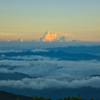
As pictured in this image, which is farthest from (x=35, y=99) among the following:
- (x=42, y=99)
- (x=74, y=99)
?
(x=74, y=99)

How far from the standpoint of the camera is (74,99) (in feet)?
236

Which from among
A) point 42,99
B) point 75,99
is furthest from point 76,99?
point 42,99

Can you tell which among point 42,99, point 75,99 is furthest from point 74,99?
point 42,99

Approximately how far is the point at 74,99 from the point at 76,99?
0.79 metres

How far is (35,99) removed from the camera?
6950cm

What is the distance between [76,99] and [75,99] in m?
0.45

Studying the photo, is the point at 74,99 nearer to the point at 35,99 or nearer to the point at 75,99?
the point at 75,99

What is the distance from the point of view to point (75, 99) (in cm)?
7194

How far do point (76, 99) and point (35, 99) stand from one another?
1626 cm

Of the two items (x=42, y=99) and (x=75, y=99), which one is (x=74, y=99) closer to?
(x=75, y=99)

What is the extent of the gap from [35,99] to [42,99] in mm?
3008

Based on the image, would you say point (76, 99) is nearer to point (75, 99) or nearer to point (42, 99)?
point (75, 99)

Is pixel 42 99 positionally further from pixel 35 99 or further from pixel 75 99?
pixel 75 99
